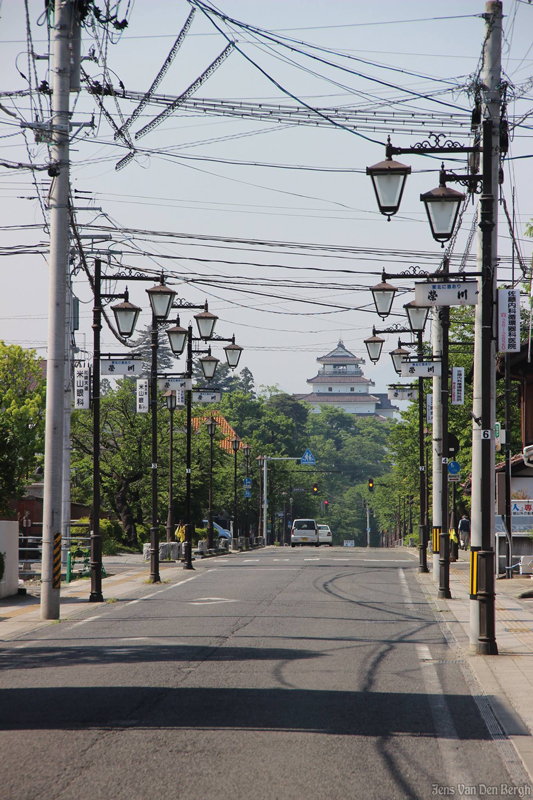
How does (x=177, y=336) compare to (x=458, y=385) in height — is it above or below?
above

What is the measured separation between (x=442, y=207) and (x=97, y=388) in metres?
9.98

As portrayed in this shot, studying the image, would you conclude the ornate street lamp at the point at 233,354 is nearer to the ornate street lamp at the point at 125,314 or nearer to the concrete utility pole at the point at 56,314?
the ornate street lamp at the point at 125,314

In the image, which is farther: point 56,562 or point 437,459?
point 437,459

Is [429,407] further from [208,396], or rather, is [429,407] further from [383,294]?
[383,294]

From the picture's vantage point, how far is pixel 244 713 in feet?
27.3

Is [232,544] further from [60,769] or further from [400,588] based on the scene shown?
[60,769]

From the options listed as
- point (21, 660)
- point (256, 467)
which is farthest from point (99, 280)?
point (256, 467)

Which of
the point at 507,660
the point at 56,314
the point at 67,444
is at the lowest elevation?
the point at 507,660

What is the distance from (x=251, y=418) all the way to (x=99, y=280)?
91669mm

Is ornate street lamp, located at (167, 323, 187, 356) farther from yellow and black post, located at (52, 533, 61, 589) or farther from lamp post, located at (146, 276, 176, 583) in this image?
yellow and black post, located at (52, 533, 61, 589)

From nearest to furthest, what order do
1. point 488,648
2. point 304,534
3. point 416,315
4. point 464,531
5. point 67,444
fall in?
point 488,648 → point 416,315 → point 67,444 → point 464,531 → point 304,534

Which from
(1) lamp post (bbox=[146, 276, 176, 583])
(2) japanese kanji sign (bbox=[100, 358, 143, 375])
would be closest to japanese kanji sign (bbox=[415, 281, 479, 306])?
(2) japanese kanji sign (bbox=[100, 358, 143, 375])

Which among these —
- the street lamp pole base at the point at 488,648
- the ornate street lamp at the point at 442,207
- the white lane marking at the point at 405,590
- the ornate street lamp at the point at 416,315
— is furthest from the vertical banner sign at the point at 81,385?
the street lamp pole base at the point at 488,648

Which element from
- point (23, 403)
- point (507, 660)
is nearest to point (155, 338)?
point (507, 660)
